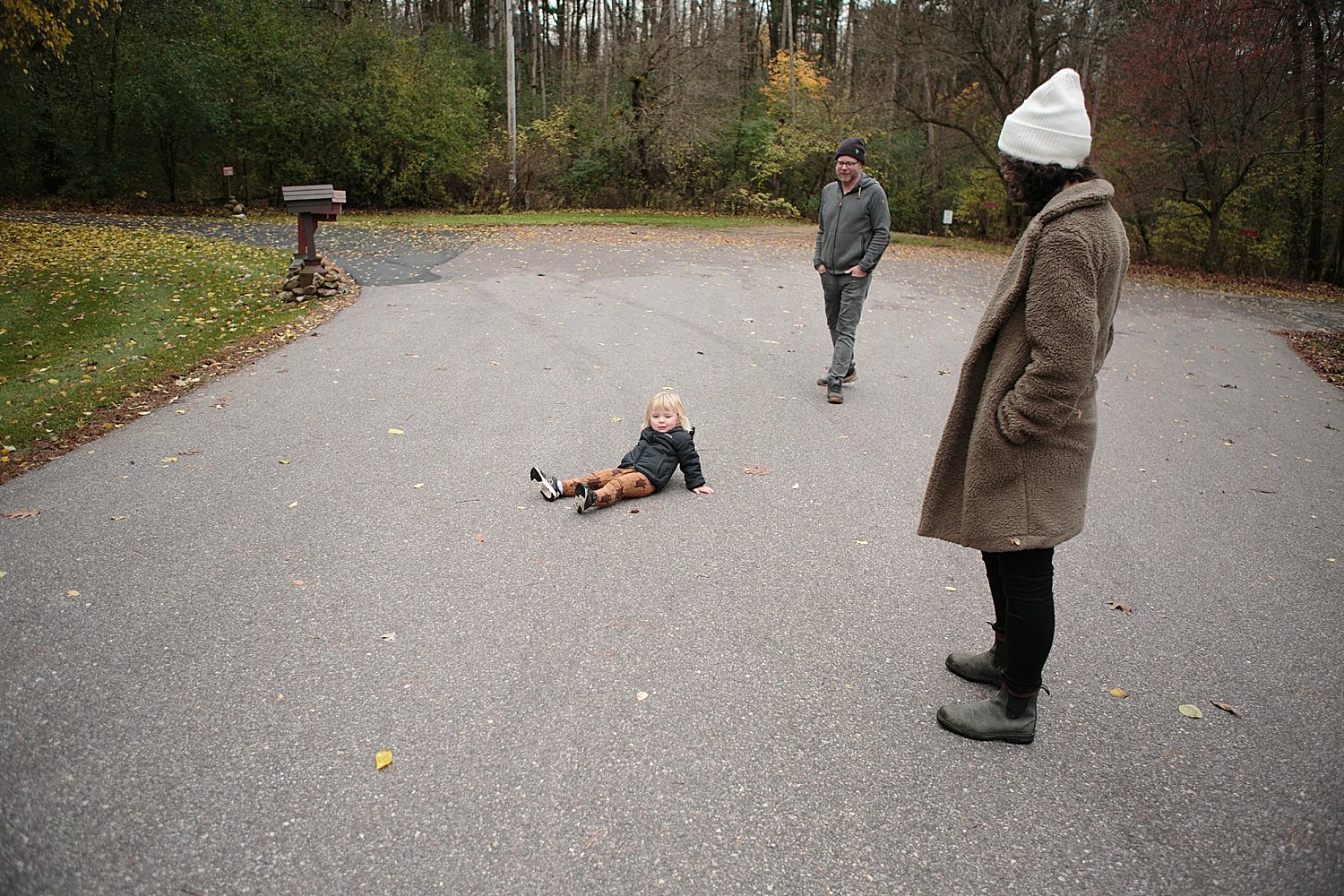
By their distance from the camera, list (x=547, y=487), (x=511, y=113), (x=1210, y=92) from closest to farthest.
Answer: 1. (x=547, y=487)
2. (x=1210, y=92)
3. (x=511, y=113)

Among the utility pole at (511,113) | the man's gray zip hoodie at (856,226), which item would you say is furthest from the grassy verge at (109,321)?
the utility pole at (511,113)

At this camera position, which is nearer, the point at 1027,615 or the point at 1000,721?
the point at 1027,615

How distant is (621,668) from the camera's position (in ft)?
11.6

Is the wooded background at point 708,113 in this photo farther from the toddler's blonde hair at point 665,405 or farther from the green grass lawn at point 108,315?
the toddler's blonde hair at point 665,405

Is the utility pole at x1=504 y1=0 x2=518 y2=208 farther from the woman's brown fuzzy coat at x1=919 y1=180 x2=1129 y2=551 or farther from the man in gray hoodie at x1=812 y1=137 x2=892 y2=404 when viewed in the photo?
the woman's brown fuzzy coat at x1=919 y1=180 x2=1129 y2=551

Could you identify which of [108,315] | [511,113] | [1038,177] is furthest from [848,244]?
[511,113]

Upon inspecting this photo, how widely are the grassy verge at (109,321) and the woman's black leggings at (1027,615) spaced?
5943 millimetres

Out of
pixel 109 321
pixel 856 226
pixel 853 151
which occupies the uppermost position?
pixel 853 151

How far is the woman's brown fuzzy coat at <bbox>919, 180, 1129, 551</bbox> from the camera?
2709mm

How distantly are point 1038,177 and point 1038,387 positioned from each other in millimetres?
708

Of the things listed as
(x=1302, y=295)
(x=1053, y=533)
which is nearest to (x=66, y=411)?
(x=1053, y=533)

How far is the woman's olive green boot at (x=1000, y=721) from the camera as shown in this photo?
314 cm

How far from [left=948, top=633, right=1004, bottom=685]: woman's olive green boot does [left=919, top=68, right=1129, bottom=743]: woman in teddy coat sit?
299 millimetres

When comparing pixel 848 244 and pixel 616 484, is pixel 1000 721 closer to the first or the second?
pixel 616 484
